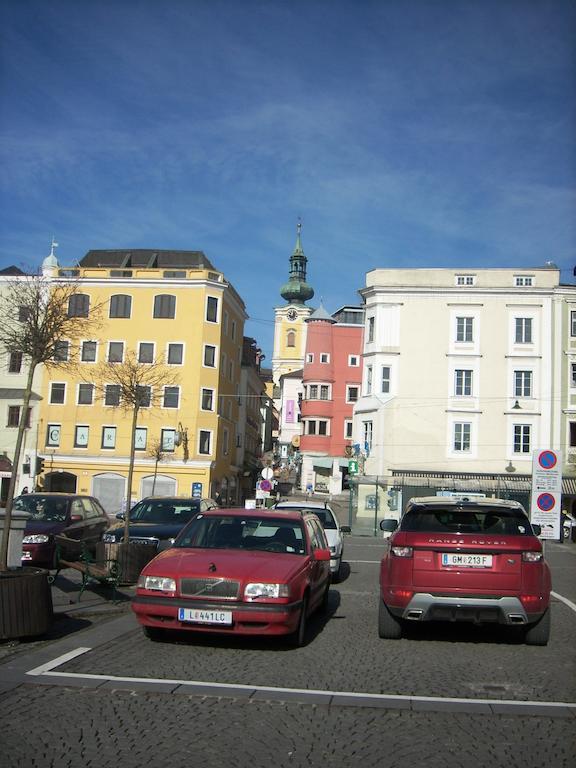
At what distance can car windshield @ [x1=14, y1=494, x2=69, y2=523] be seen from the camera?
1835 centimetres

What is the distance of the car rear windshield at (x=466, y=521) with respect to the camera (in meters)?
9.78

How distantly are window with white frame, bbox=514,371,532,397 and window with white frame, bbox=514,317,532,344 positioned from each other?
6.93 ft

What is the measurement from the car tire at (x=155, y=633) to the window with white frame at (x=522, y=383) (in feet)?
160

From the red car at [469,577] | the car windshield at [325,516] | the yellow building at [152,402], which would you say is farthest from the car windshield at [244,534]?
the yellow building at [152,402]

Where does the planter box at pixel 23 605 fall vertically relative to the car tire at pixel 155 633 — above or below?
above

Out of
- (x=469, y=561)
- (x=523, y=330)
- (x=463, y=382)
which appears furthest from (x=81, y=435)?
(x=469, y=561)

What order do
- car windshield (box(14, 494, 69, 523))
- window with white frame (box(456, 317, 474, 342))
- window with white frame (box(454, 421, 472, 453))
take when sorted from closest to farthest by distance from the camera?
1. car windshield (box(14, 494, 69, 523))
2. window with white frame (box(454, 421, 472, 453))
3. window with white frame (box(456, 317, 474, 342))

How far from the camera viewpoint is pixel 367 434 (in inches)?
2292

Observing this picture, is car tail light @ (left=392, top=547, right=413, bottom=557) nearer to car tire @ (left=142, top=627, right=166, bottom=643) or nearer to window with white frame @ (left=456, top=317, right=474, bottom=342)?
car tire @ (left=142, top=627, right=166, bottom=643)

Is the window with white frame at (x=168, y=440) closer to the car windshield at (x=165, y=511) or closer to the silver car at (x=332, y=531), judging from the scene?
the silver car at (x=332, y=531)

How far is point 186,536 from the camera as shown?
1027cm

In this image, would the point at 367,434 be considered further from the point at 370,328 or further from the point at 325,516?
the point at 325,516

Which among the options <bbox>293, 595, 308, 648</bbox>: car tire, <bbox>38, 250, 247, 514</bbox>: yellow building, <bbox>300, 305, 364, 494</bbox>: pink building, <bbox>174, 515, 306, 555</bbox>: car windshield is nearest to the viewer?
<bbox>293, 595, 308, 648</bbox>: car tire

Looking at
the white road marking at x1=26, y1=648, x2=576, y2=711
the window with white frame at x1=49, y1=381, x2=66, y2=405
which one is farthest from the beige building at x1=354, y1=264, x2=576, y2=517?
the white road marking at x1=26, y1=648, x2=576, y2=711
